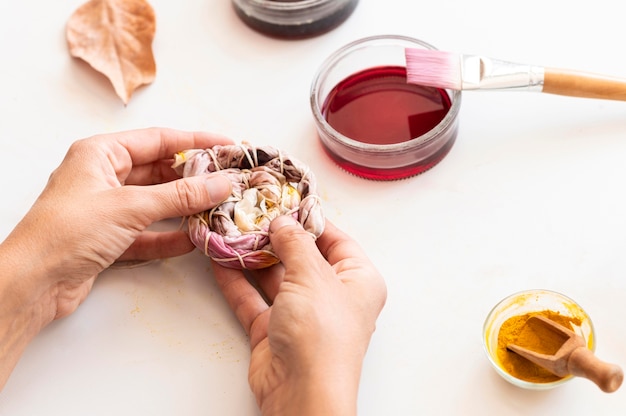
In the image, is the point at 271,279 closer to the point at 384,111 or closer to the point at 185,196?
the point at 185,196

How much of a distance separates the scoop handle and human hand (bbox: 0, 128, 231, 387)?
1.66 feet

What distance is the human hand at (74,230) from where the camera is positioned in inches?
43.7

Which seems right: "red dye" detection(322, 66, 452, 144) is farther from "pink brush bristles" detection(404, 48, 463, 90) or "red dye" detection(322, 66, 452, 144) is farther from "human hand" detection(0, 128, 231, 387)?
"human hand" detection(0, 128, 231, 387)

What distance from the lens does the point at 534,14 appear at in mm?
1405

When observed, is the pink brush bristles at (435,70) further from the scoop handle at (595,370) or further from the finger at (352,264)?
the scoop handle at (595,370)

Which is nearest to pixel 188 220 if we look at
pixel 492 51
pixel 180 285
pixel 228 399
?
pixel 180 285

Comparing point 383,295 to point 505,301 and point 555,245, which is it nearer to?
Answer: point 505,301

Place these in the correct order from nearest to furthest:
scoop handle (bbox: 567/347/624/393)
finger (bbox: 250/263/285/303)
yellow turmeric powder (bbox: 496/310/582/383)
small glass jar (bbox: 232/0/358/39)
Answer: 1. scoop handle (bbox: 567/347/624/393)
2. yellow turmeric powder (bbox: 496/310/582/383)
3. finger (bbox: 250/263/285/303)
4. small glass jar (bbox: 232/0/358/39)

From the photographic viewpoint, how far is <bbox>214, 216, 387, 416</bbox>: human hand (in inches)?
39.3

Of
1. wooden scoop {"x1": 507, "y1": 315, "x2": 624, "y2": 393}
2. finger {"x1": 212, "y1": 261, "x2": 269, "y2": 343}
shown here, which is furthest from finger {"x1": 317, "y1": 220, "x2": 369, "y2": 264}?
wooden scoop {"x1": 507, "y1": 315, "x2": 624, "y2": 393}

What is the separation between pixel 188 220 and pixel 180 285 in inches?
4.3

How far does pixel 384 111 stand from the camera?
1.30 metres

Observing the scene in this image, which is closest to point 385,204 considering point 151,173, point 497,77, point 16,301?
point 497,77

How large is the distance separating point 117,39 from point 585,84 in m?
0.78
